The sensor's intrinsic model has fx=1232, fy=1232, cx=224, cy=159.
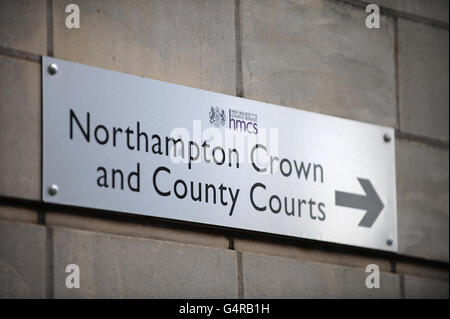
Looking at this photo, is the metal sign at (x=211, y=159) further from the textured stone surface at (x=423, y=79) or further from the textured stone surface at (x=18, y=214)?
the textured stone surface at (x=423, y=79)

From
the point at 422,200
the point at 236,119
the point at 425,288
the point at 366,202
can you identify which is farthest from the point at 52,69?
the point at 425,288

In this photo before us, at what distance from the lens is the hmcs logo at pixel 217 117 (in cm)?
688

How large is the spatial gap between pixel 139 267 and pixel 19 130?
3.13ft

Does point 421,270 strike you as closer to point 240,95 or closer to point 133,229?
point 240,95

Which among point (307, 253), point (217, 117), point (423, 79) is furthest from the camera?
point (423, 79)

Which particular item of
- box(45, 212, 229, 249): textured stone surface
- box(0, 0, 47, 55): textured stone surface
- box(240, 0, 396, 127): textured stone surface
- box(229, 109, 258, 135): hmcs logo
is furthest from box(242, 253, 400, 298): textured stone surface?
box(0, 0, 47, 55): textured stone surface

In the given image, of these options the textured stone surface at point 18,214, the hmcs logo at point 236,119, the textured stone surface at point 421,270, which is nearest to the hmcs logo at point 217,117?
the hmcs logo at point 236,119

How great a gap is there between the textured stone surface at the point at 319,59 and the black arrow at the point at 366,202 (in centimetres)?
45

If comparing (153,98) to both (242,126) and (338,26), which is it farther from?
(338,26)

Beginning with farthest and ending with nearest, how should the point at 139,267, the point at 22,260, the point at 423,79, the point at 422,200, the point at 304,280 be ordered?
the point at 423,79
the point at 422,200
the point at 304,280
the point at 139,267
the point at 22,260

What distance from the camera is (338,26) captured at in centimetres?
770

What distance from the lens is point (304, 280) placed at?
23.4ft

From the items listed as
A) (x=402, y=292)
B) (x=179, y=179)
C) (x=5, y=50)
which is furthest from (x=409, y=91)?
(x=5, y=50)

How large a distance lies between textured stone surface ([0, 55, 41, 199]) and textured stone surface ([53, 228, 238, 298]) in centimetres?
29
